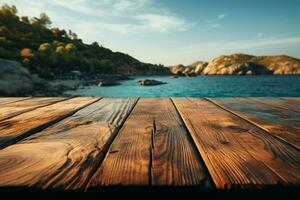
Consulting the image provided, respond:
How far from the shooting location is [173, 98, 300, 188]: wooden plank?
74 centimetres

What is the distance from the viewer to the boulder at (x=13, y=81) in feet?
68.8

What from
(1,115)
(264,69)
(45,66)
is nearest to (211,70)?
(264,69)

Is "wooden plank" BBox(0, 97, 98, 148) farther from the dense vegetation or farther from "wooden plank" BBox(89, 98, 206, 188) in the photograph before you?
the dense vegetation

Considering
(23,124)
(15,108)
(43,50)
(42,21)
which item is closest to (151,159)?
(23,124)

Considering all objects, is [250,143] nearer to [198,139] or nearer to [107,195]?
[198,139]

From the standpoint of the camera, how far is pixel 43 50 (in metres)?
57.0

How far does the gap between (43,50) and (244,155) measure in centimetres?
6251

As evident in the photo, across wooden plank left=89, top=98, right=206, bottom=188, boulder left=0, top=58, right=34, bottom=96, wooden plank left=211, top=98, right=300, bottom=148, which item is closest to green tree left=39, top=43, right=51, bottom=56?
boulder left=0, top=58, right=34, bottom=96

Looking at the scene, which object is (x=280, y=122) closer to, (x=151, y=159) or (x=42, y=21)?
(x=151, y=159)

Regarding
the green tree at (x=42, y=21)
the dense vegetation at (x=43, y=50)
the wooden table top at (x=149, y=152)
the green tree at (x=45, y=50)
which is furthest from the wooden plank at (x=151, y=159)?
the green tree at (x=42, y=21)

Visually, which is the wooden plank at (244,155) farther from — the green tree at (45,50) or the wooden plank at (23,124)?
the green tree at (45,50)

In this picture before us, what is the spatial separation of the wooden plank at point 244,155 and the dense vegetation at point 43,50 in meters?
48.5

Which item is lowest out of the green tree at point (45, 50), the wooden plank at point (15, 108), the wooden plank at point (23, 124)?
the wooden plank at point (15, 108)

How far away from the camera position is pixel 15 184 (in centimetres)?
71
